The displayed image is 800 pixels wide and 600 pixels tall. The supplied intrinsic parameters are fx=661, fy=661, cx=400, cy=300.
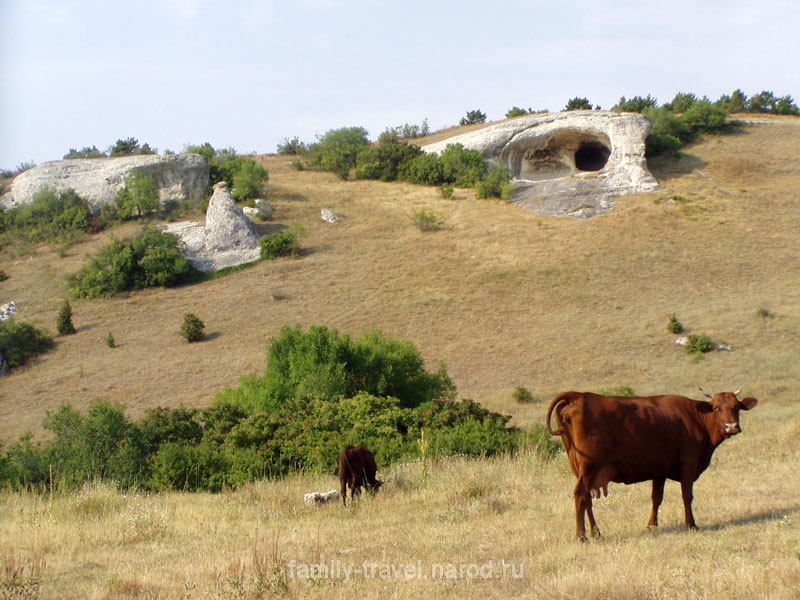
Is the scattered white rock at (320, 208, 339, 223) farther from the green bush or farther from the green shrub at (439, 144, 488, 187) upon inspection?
the green bush

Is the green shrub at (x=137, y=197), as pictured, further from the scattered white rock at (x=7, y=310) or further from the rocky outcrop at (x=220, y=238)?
the scattered white rock at (x=7, y=310)

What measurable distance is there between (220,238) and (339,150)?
19479 millimetres

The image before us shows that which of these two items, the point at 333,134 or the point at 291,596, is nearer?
the point at 291,596

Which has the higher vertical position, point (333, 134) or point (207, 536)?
point (333, 134)

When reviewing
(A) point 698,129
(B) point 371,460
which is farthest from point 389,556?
(A) point 698,129

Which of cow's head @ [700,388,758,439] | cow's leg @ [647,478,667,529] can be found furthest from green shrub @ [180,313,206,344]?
cow's head @ [700,388,758,439]

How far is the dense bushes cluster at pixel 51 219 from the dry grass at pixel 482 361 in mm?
1994

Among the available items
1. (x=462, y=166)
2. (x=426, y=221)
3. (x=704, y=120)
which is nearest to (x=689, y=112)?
(x=704, y=120)

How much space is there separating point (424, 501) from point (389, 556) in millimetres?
2472

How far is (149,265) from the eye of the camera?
112ft

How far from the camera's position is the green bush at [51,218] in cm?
4203

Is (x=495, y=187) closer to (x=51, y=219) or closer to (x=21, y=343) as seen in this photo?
(x=21, y=343)

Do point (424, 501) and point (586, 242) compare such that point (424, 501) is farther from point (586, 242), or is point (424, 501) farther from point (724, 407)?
point (586, 242)

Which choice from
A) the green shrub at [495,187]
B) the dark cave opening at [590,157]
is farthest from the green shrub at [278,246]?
the dark cave opening at [590,157]
